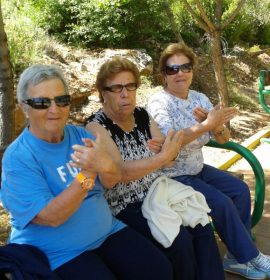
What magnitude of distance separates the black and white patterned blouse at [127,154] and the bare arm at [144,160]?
0.11 m

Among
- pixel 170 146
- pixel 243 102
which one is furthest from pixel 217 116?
pixel 243 102

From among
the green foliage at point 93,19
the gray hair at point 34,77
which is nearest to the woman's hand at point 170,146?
the gray hair at point 34,77

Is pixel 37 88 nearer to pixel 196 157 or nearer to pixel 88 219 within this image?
pixel 88 219

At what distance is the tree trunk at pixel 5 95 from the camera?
2.87 metres

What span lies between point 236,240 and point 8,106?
5.94 ft

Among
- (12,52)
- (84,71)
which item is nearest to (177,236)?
(12,52)

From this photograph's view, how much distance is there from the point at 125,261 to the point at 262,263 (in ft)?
3.85

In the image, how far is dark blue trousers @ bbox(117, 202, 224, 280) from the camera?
2.42 m

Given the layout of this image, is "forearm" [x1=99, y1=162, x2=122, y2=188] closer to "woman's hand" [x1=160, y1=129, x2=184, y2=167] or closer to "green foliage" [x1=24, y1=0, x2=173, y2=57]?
"woman's hand" [x1=160, y1=129, x2=184, y2=167]

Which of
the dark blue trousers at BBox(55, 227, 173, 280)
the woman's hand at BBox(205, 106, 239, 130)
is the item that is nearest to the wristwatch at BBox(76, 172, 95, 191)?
the dark blue trousers at BBox(55, 227, 173, 280)

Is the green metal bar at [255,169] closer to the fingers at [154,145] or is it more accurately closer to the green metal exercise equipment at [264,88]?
the fingers at [154,145]

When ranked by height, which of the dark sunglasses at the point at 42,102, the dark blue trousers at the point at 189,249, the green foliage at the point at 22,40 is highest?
the green foliage at the point at 22,40

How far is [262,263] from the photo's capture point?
9.61ft

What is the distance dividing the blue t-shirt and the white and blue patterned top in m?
0.95
